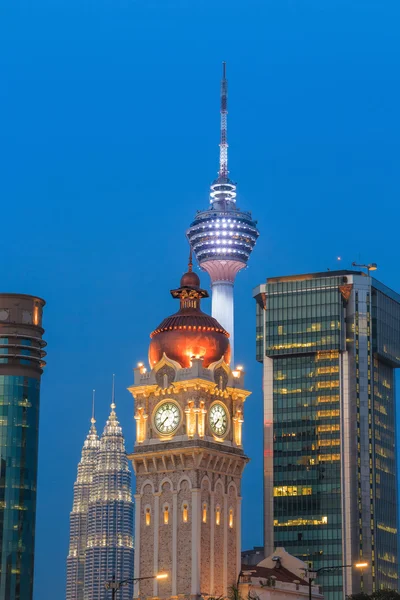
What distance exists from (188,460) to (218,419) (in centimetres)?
665

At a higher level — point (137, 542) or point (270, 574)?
point (137, 542)

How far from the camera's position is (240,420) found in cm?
15188

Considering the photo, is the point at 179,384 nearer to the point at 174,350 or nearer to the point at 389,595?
the point at 174,350

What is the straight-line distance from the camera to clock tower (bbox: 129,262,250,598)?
142625 millimetres

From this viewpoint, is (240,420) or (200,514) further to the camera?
(240,420)

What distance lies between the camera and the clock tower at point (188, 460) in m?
143

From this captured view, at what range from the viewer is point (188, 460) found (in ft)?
473

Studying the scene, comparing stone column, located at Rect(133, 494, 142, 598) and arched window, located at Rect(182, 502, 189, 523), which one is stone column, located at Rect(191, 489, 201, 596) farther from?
stone column, located at Rect(133, 494, 142, 598)

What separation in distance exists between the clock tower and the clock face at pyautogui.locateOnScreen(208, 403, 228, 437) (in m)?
0.10

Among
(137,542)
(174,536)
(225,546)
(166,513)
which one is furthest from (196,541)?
(137,542)

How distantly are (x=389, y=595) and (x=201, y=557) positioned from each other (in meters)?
31.3

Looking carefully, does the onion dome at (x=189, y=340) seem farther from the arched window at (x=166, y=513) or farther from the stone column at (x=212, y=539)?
the arched window at (x=166, y=513)

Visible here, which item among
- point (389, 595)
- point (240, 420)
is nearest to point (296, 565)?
point (389, 595)

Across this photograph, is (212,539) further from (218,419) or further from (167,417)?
(167,417)
